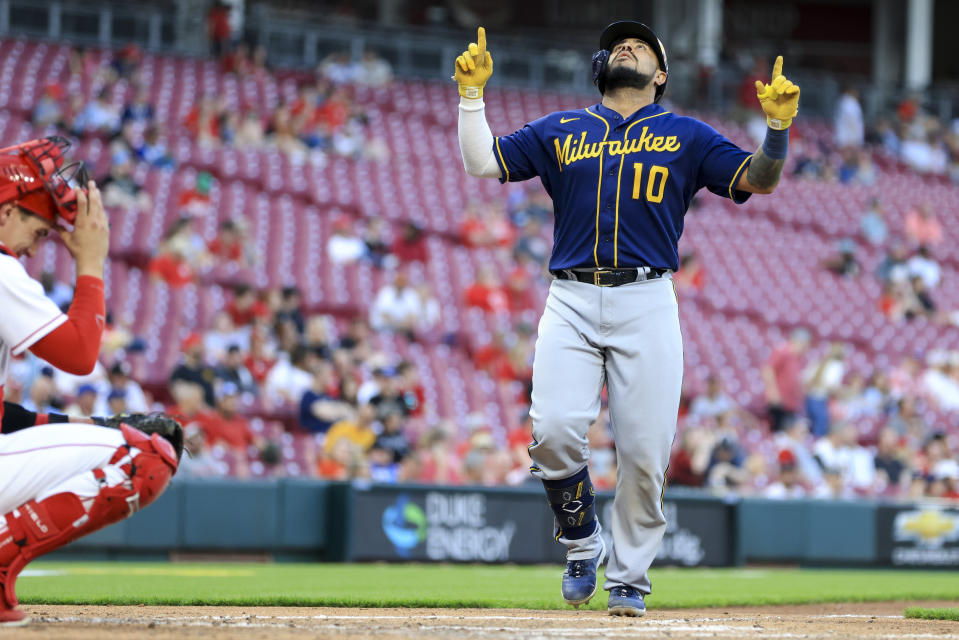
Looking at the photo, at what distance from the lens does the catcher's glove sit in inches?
156

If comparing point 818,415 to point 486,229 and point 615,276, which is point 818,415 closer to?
point 486,229

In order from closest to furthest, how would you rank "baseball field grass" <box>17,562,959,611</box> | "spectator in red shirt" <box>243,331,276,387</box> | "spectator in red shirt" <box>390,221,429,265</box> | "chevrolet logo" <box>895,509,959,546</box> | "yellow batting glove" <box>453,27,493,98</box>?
"yellow batting glove" <box>453,27,493,98</box>, "baseball field grass" <box>17,562,959,611</box>, "spectator in red shirt" <box>243,331,276,387</box>, "chevrolet logo" <box>895,509,959,546</box>, "spectator in red shirt" <box>390,221,429,265</box>

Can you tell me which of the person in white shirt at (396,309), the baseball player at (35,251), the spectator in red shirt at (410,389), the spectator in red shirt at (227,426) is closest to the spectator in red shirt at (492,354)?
the person in white shirt at (396,309)

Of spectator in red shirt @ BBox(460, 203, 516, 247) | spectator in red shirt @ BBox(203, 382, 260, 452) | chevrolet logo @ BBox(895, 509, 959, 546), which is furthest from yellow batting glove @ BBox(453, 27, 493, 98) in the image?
spectator in red shirt @ BBox(460, 203, 516, 247)

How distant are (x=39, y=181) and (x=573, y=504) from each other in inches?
86.4

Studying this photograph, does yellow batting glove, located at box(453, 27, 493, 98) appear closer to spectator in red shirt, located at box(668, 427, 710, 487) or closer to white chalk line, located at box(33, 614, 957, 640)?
white chalk line, located at box(33, 614, 957, 640)

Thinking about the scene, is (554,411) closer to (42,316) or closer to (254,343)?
(42,316)

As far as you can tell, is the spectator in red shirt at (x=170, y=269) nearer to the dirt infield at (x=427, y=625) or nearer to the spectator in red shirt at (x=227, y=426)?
the spectator in red shirt at (x=227, y=426)

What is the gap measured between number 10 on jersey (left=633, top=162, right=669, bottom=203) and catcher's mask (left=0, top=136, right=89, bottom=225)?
1935 millimetres

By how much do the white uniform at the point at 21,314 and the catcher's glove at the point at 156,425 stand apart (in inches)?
20.3

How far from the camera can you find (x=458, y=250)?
16156 mm

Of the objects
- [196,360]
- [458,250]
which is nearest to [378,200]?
[458,250]

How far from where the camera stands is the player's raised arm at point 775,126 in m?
4.50

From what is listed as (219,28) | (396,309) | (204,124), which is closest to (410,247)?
(396,309)
